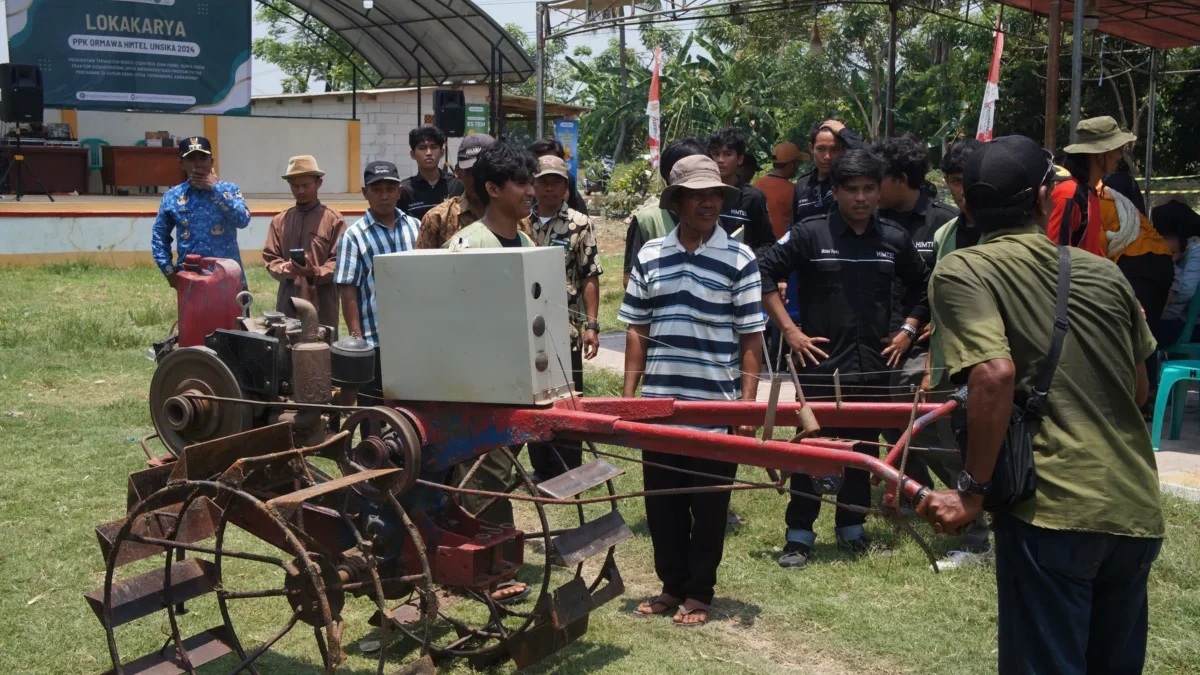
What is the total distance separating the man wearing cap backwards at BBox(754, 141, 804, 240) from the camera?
7.69 metres

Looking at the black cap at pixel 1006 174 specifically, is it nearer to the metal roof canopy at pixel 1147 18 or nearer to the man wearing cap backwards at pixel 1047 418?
the man wearing cap backwards at pixel 1047 418

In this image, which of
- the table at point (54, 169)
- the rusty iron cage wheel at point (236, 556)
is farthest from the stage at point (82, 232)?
the rusty iron cage wheel at point (236, 556)

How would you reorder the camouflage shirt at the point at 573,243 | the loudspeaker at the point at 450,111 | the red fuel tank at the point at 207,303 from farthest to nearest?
the loudspeaker at the point at 450,111 < the camouflage shirt at the point at 573,243 < the red fuel tank at the point at 207,303

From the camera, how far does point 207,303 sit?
168 inches

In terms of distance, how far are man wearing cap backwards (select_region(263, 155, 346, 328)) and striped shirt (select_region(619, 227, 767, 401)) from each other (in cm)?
278

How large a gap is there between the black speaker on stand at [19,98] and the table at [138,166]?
221 cm

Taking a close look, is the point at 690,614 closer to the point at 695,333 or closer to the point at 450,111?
the point at 695,333

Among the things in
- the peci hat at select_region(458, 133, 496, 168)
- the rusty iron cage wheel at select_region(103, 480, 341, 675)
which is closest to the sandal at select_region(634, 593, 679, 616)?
the rusty iron cage wheel at select_region(103, 480, 341, 675)

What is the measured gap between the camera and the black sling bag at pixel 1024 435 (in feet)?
9.16

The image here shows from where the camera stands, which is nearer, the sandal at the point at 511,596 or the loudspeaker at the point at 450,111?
the sandal at the point at 511,596

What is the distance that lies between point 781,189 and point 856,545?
2.93m

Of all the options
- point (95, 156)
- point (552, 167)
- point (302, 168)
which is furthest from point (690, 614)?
point (95, 156)

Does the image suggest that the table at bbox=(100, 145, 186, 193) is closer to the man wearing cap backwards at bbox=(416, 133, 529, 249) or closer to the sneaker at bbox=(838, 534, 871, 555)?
the man wearing cap backwards at bbox=(416, 133, 529, 249)

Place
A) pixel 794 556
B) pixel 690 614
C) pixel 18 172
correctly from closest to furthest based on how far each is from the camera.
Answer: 1. pixel 690 614
2. pixel 794 556
3. pixel 18 172
